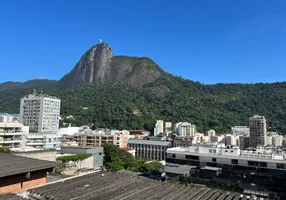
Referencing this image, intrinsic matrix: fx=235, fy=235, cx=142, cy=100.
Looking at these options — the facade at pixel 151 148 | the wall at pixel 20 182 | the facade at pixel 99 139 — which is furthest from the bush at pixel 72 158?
the facade at pixel 151 148

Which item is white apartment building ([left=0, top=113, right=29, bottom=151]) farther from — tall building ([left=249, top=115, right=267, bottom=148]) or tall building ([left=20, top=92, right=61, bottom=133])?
tall building ([left=249, top=115, right=267, bottom=148])

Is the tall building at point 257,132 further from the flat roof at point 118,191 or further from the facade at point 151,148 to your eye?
the flat roof at point 118,191

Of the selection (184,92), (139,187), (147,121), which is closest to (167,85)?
(184,92)

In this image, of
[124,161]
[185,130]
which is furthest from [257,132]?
[124,161]

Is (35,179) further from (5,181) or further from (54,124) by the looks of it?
(54,124)

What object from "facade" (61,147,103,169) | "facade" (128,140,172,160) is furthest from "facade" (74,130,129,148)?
"facade" (61,147,103,169)

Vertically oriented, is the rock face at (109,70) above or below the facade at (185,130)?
above
